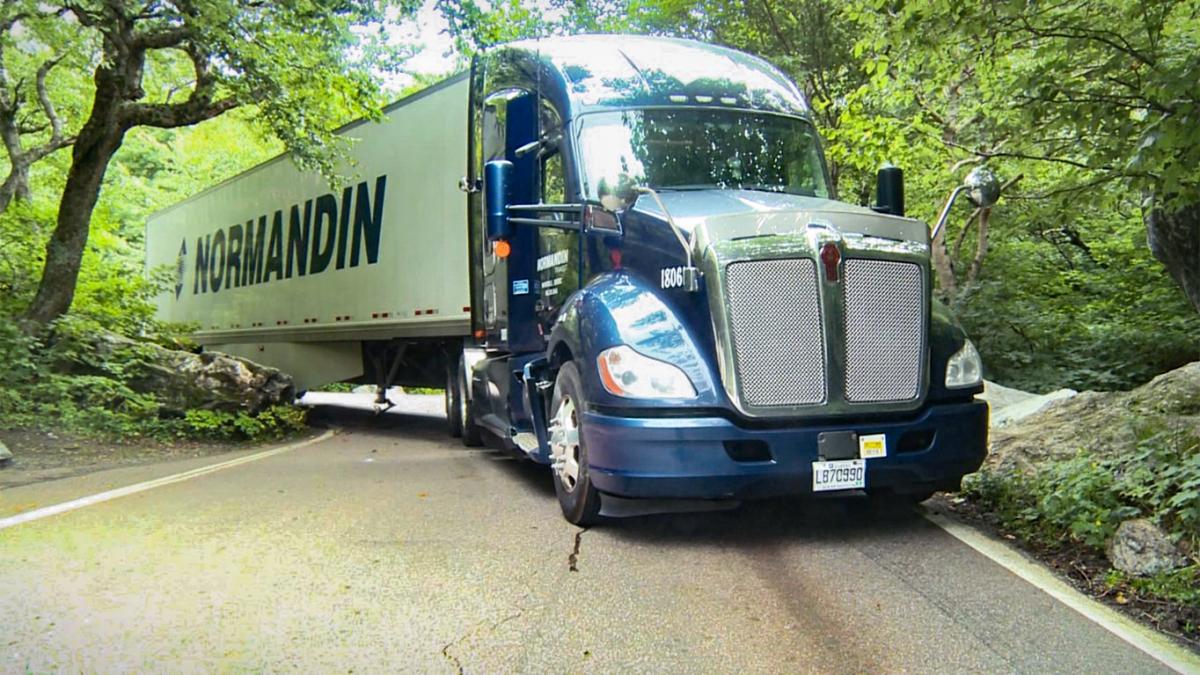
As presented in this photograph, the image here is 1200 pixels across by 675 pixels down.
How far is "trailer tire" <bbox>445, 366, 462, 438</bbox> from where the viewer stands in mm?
11180

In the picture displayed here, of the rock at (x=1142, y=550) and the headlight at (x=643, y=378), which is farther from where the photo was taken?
the headlight at (x=643, y=378)

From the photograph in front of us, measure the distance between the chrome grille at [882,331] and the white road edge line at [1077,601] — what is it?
2.89 ft

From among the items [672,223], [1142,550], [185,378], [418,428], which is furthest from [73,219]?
[1142,550]

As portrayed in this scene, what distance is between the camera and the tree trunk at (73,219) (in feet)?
39.9

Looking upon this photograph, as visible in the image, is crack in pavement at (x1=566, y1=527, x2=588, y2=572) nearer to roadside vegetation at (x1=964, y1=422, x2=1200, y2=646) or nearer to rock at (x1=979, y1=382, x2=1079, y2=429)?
roadside vegetation at (x1=964, y1=422, x2=1200, y2=646)

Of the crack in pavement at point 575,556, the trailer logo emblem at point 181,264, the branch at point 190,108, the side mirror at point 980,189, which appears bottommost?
the crack in pavement at point 575,556

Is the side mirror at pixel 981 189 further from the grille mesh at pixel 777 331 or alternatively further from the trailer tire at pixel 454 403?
the trailer tire at pixel 454 403

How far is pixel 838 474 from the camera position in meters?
4.92

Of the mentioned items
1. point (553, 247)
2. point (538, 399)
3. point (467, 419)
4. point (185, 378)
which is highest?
point (553, 247)

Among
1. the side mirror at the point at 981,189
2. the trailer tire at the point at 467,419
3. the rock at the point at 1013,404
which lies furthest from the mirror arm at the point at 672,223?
the trailer tire at the point at 467,419

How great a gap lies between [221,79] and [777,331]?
9.50 m

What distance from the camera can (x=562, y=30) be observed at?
24.7 meters

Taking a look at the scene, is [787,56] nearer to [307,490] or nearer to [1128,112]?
[1128,112]

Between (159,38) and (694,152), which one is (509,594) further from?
(159,38)
